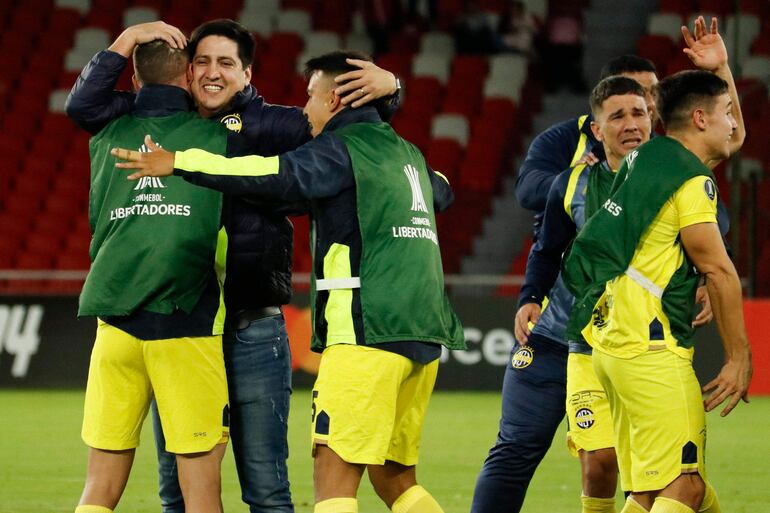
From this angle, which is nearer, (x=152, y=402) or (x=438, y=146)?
(x=152, y=402)

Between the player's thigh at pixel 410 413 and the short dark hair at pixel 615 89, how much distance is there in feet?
4.75

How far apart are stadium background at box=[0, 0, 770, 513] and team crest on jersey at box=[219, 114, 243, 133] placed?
20.4 ft

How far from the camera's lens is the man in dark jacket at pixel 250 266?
15.8 feet

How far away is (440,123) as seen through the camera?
56.4 feet

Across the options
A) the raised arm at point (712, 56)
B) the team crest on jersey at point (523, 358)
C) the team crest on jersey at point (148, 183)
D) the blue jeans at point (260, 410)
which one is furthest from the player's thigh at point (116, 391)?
the raised arm at point (712, 56)

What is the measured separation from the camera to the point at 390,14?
20.2 meters

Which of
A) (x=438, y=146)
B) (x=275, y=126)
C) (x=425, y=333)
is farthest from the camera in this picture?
(x=438, y=146)

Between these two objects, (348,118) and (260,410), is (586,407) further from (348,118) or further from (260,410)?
(348,118)

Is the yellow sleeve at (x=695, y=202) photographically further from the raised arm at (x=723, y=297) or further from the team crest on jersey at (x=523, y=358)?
the team crest on jersey at (x=523, y=358)

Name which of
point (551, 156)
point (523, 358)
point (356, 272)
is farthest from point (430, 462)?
point (356, 272)

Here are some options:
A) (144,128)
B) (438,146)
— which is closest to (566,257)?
(144,128)

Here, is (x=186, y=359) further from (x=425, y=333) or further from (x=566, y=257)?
(x=566, y=257)

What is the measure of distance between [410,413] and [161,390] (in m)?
0.86

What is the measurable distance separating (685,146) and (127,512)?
3.73 m
